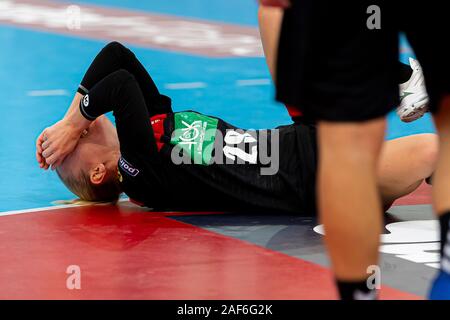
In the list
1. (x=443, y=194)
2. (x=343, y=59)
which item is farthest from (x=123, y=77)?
(x=343, y=59)

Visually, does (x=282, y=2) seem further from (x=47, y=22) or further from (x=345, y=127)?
(x=47, y=22)

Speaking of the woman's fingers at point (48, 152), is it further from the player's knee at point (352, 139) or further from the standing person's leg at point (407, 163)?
the player's knee at point (352, 139)

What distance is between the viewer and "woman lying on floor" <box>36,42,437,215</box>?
3.88 meters

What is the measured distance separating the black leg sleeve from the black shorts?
86.8 inches

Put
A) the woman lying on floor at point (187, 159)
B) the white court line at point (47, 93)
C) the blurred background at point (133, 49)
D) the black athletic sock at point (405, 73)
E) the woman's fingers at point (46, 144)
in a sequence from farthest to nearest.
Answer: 1. the white court line at point (47, 93)
2. the blurred background at point (133, 49)
3. the black athletic sock at point (405, 73)
4. the woman's fingers at point (46, 144)
5. the woman lying on floor at point (187, 159)

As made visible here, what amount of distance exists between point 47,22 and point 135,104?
4954mm

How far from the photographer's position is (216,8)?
9258mm

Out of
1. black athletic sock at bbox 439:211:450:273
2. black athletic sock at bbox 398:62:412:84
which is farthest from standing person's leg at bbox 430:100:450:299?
black athletic sock at bbox 398:62:412:84

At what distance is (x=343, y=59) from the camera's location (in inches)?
76.5

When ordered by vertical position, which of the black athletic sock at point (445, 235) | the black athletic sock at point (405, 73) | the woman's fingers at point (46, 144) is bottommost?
the black athletic sock at point (445, 235)

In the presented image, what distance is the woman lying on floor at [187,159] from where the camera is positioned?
3883 millimetres

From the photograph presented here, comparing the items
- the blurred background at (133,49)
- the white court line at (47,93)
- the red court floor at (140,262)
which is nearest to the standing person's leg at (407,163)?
the red court floor at (140,262)

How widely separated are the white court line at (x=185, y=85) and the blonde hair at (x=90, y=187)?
2.22 m

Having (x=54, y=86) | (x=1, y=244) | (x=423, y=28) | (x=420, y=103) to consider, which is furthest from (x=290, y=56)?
(x=54, y=86)
